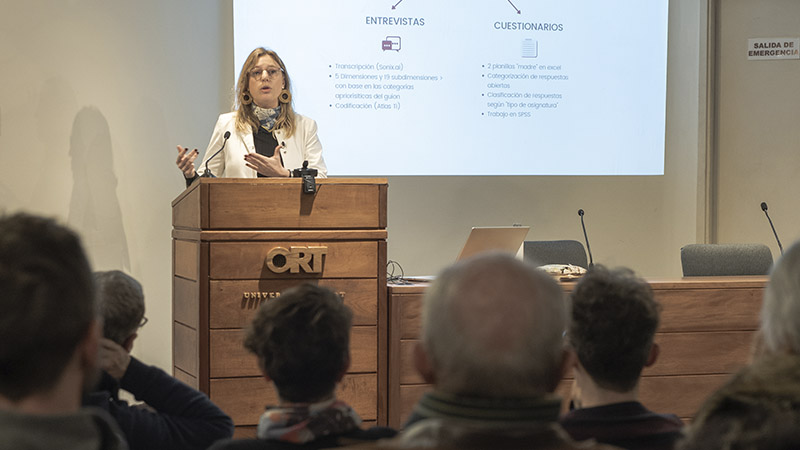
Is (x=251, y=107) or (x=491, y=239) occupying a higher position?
(x=251, y=107)

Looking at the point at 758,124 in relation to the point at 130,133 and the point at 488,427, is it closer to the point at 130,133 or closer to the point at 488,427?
the point at 130,133

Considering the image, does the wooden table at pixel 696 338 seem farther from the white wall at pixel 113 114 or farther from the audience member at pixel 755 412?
the white wall at pixel 113 114

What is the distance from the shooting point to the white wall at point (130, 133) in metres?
4.84

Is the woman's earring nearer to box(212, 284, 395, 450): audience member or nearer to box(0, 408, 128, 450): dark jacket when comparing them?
box(212, 284, 395, 450): audience member

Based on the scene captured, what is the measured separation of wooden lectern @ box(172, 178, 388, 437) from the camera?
118 inches

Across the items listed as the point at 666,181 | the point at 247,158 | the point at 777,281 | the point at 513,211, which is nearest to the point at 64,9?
the point at 247,158

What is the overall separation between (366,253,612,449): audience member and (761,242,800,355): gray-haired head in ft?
1.21

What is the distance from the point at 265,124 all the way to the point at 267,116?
0.14 feet

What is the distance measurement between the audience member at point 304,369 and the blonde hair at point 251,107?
2.65 m

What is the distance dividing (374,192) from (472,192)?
281cm

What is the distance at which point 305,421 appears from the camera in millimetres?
1409

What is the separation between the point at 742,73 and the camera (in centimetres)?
603

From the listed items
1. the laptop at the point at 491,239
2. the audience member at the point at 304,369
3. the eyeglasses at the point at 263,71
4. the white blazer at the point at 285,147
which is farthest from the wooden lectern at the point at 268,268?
the audience member at the point at 304,369

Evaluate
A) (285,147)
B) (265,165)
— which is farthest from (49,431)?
(285,147)
